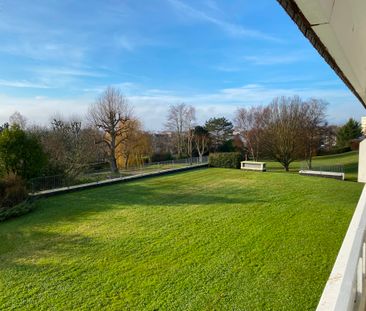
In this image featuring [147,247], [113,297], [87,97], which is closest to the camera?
[113,297]

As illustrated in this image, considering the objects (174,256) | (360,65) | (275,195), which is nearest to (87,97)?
(275,195)

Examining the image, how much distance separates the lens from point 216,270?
4633 mm

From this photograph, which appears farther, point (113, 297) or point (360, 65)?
point (113, 297)

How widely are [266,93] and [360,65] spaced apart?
83.8ft

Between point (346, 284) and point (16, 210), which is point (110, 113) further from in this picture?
point (346, 284)

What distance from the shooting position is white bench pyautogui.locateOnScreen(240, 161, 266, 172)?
16.5 meters

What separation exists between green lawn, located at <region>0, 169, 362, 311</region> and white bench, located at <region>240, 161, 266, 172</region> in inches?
250

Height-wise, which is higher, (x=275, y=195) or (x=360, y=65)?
(x=360, y=65)

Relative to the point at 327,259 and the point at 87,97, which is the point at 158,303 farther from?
the point at 87,97

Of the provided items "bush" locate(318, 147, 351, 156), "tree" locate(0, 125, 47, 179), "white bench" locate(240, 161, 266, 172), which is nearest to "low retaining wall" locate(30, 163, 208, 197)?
"tree" locate(0, 125, 47, 179)

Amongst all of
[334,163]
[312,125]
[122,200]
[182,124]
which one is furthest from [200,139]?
[122,200]

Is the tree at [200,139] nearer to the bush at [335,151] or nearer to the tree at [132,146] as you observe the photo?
the tree at [132,146]

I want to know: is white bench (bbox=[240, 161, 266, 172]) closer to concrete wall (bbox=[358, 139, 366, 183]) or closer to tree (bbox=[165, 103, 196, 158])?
concrete wall (bbox=[358, 139, 366, 183])

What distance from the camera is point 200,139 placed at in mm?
30812
